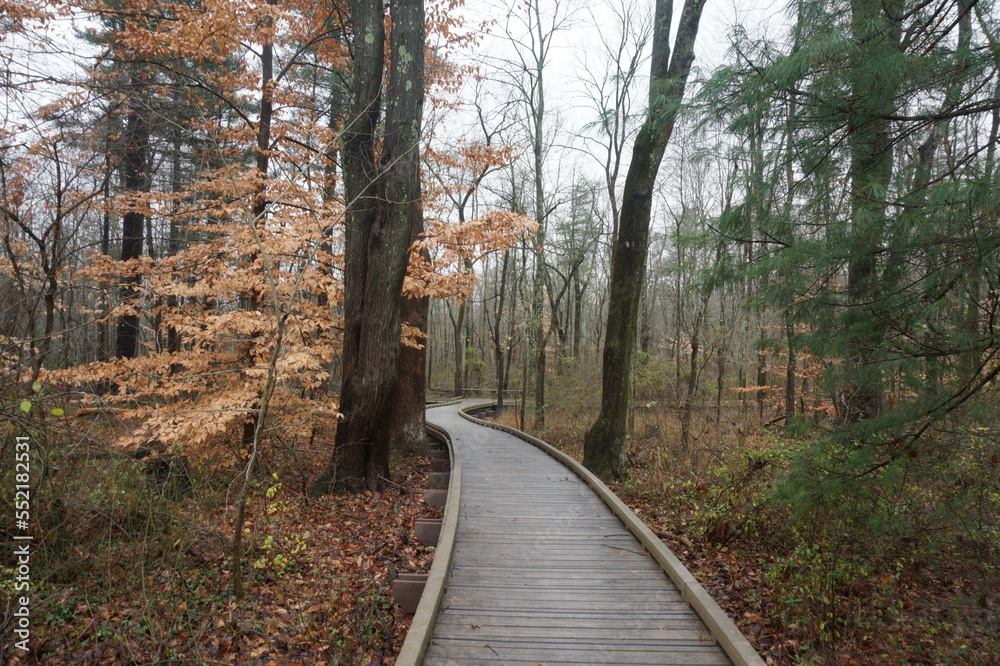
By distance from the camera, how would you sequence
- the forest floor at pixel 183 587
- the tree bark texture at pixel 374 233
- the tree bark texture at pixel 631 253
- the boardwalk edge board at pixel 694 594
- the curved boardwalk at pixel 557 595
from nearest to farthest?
the boardwalk edge board at pixel 694 594 < the curved boardwalk at pixel 557 595 < the forest floor at pixel 183 587 < the tree bark texture at pixel 374 233 < the tree bark texture at pixel 631 253

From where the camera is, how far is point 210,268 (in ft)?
23.7

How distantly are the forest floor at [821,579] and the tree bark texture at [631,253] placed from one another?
1.34 metres

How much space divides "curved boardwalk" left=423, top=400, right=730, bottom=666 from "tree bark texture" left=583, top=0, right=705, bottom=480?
1.53 meters

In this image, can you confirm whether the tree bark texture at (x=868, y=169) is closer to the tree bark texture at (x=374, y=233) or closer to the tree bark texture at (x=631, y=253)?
the tree bark texture at (x=631, y=253)

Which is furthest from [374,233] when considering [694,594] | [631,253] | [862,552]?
[862,552]

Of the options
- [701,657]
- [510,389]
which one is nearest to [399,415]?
[701,657]

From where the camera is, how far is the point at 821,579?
4.66 metres

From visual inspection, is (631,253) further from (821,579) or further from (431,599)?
(431,599)

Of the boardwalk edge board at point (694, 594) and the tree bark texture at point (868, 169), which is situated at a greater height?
the tree bark texture at point (868, 169)

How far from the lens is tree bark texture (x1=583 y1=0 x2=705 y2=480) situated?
26.0ft

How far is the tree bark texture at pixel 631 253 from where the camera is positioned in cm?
791

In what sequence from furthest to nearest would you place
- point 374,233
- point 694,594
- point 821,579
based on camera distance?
point 374,233
point 821,579
point 694,594

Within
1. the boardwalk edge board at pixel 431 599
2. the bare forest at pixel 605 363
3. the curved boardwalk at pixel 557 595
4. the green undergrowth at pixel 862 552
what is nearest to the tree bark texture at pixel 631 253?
the bare forest at pixel 605 363

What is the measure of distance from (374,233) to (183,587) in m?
4.90
